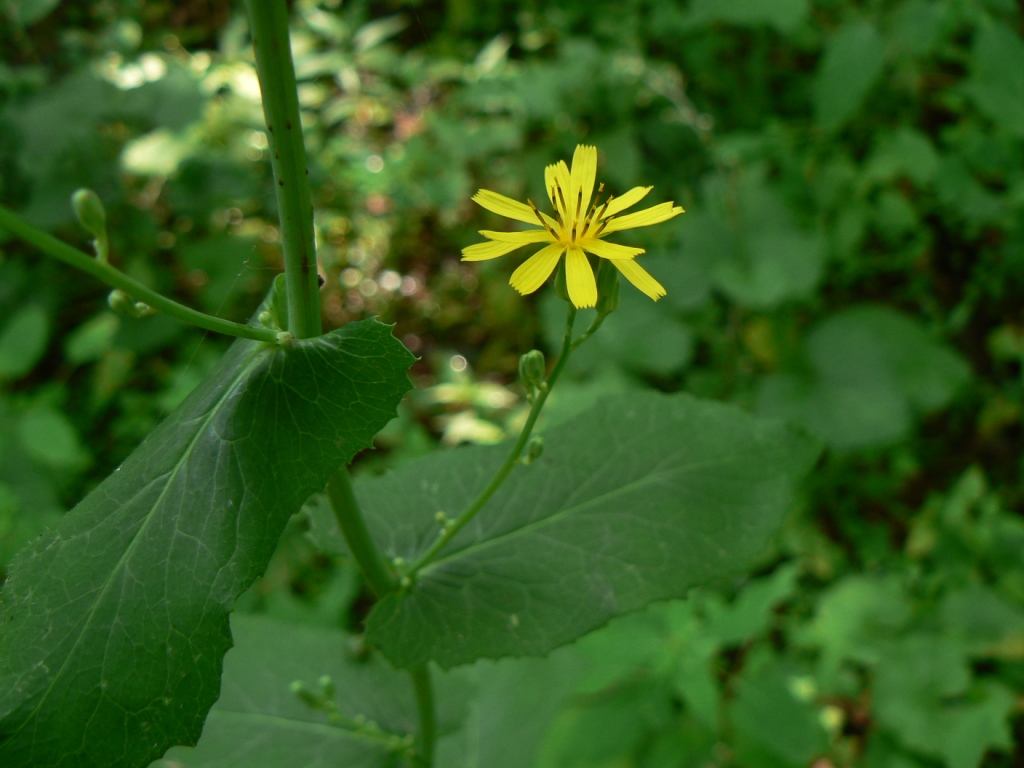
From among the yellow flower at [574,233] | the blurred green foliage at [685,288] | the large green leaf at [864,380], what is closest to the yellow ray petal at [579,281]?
the yellow flower at [574,233]

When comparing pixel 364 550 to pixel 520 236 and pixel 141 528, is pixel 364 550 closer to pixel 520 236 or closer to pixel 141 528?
pixel 141 528

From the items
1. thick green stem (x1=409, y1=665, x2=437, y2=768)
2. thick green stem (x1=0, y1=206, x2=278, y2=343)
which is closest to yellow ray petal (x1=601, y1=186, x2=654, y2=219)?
thick green stem (x1=0, y1=206, x2=278, y2=343)

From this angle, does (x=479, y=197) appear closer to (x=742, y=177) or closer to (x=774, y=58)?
(x=742, y=177)

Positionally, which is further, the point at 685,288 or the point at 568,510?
the point at 685,288

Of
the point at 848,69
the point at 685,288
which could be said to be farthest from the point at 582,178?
the point at 848,69

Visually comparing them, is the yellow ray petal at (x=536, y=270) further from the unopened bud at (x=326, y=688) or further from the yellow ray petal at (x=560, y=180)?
the unopened bud at (x=326, y=688)

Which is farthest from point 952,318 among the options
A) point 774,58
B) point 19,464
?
point 19,464

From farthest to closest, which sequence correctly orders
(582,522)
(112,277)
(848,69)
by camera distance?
(848,69), (582,522), (112,277)
